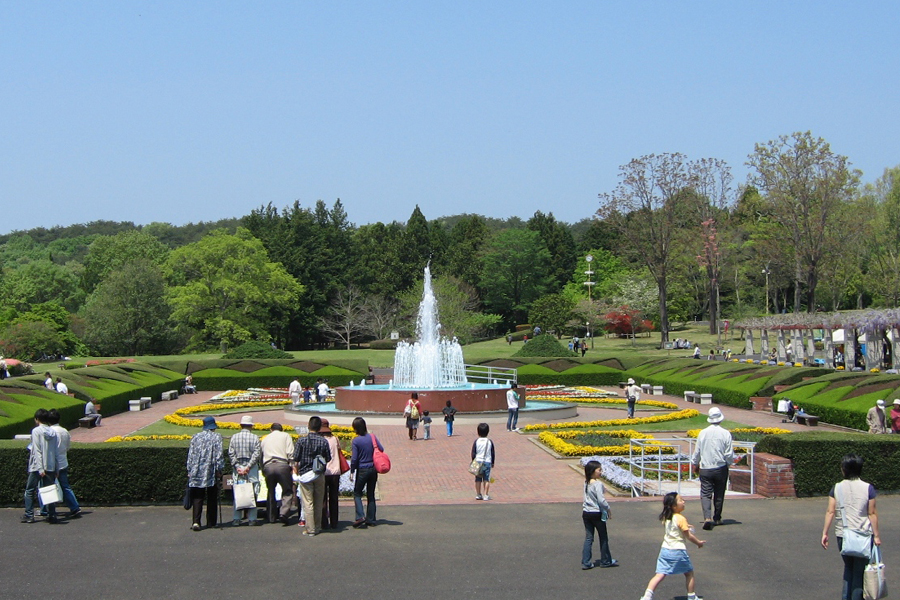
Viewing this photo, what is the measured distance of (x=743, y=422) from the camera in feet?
90.5

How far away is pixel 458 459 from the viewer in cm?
1939

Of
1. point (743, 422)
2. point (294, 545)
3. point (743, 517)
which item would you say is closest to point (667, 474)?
point (743, 517)

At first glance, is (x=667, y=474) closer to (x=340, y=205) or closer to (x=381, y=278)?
(x=381, y=278)

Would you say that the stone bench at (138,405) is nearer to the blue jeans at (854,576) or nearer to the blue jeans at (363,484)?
the blue jeans at (363,484)

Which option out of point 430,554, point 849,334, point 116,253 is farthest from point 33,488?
point 116,253

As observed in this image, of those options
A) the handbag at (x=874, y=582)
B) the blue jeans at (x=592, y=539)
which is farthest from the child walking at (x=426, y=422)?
the handbag at (x=874, y=582)

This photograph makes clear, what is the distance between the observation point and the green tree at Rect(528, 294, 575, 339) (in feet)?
238

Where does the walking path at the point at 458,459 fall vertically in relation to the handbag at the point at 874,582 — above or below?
below

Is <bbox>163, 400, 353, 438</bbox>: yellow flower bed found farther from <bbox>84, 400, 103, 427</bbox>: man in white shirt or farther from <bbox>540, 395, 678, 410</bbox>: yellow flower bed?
<bbox>540, 395, 678, 410</bbox>: yellow flower bed

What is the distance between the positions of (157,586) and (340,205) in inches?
3370

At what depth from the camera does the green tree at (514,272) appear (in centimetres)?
8544

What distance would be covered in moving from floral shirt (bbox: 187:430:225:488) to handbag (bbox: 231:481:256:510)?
312 mm

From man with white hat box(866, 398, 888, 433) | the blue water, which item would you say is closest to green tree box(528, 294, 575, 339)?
the blue water

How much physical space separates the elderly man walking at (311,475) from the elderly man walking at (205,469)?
3.35 feet
